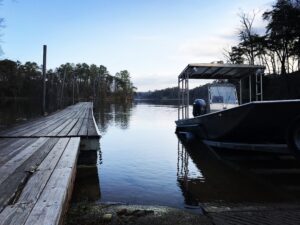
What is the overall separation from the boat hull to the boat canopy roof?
2766 millimetres

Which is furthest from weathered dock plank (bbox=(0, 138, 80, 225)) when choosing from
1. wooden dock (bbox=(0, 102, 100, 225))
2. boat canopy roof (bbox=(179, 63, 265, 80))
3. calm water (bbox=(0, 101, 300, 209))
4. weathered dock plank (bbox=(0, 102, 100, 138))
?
boat canopy roof (bbox=(179, 63, 265, 80))

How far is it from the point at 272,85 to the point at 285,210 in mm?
36645

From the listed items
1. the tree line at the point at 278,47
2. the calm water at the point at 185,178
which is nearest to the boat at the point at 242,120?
the calm water at the point at 185,178

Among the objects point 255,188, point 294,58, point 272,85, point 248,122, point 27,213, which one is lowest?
point 255,188

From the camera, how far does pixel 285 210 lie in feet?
19.8

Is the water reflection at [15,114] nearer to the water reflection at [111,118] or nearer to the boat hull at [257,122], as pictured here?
the water reflection at [111,118]

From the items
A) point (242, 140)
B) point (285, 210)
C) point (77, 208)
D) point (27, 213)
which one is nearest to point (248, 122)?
point (242, 140)

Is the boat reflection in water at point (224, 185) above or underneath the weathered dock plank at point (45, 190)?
underneath

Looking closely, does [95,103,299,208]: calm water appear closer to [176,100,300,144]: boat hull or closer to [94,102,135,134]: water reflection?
[176,100,300,144]: boat hull

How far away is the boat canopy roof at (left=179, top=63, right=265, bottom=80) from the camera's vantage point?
47.1ft

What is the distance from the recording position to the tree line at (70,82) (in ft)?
287

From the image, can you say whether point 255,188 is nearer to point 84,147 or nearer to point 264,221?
point 264,221

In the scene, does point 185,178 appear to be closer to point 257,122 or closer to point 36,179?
point 257,122

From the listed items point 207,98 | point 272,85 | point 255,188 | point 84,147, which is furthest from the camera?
point 272,85
